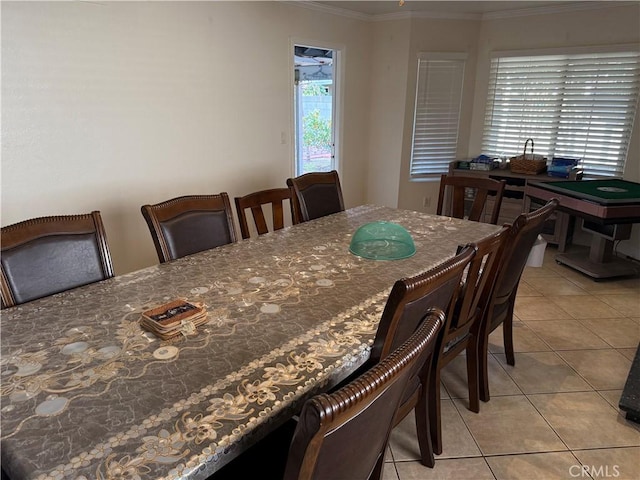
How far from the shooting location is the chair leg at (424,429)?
1.73 meters

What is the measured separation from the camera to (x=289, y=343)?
4.17 feet

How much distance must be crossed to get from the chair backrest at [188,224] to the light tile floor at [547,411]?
50.5 inches

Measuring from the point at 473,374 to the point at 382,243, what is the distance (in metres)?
0.77

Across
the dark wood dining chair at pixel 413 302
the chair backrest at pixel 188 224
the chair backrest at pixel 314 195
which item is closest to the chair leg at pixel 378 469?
the dark wood dining chair at pixel 413 302

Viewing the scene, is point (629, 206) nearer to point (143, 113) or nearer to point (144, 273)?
point (144, 273)

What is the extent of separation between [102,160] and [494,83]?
13.8 ft

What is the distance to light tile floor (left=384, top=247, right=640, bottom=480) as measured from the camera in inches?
71.1

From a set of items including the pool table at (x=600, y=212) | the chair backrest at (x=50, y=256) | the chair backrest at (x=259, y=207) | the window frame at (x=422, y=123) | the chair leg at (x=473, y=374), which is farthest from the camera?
the window frame at (x=422, y=123)

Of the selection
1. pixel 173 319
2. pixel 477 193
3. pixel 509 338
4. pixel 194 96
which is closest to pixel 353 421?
pixel 173 319

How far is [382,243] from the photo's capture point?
2.09 m

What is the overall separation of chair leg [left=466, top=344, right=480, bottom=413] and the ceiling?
3.53 meters

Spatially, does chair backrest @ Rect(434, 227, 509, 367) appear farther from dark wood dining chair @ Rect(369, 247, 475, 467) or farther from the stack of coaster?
the stack of coaster

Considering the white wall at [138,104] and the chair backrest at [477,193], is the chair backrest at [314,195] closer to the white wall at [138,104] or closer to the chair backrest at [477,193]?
the chair backrest at [477,193]

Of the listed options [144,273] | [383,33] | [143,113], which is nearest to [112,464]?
[144,273]
